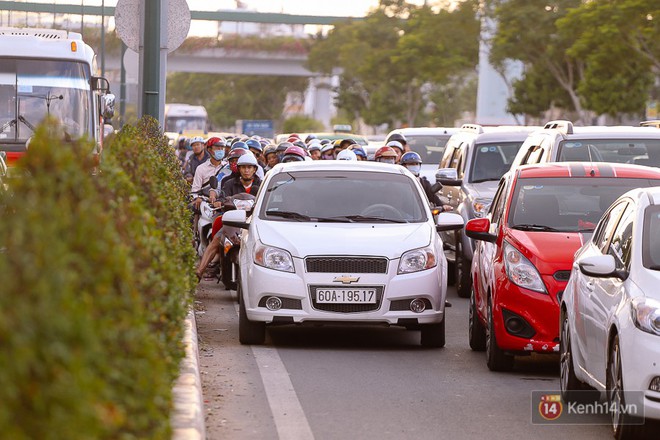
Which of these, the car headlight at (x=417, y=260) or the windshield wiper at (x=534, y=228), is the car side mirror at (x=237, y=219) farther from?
the windshield wiper at (x=534, y=228)

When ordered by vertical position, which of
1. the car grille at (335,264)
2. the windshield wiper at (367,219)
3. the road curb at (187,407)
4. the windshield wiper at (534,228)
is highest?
the windshield wiper at (534,228)

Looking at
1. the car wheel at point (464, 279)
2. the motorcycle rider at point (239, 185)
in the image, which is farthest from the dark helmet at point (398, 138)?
the motorcycle rider at point (239, 185)

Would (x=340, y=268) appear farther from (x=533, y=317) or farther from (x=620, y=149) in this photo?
(x=620, y=149)

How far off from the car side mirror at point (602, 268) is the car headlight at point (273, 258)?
385cm

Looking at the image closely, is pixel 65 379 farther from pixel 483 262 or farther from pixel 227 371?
pixel 483 262

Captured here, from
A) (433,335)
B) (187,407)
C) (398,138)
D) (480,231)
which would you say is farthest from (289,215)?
(398,138)

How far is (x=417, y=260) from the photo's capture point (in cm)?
1216

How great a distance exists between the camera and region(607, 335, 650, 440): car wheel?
784cm

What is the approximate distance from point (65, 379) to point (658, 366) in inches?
180

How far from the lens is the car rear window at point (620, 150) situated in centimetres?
1570

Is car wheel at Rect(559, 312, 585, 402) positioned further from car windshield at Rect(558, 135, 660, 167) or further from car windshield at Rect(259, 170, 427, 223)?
car windshield at Rect(558, 135, 660, 167)

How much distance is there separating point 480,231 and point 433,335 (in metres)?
1.09

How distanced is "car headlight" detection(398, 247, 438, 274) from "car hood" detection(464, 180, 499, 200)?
18.7 feet

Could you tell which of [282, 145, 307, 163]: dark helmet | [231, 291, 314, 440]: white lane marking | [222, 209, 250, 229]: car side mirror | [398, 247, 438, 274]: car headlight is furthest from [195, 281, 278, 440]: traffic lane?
[282, 145, 307, 163]: dark helmet
